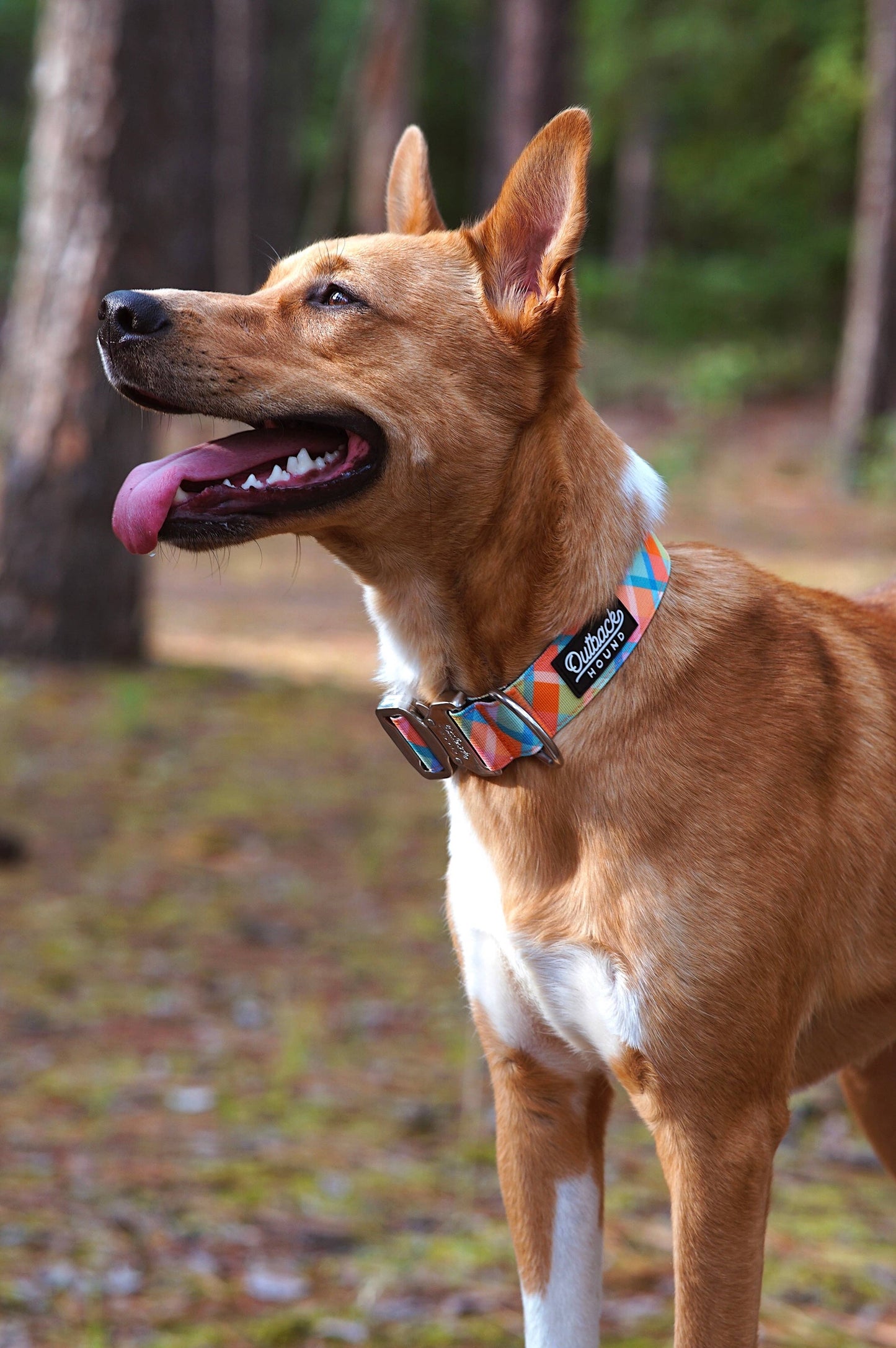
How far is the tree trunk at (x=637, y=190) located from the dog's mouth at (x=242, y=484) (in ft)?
85.9

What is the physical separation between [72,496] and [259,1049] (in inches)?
146

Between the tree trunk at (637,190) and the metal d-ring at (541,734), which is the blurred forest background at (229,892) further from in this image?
the tree trunk at (637,190)

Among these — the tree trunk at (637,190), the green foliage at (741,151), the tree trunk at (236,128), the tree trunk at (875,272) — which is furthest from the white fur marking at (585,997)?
the tree trunk at (637,190)

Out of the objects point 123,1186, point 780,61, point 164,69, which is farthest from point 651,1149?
point 780,61

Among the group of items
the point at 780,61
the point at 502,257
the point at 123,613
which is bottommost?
the point at 123,613

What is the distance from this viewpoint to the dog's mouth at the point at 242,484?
2.40 meters

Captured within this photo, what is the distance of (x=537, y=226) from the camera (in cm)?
254

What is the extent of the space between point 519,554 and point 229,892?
3.55m

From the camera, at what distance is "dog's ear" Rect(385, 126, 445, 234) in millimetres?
2924

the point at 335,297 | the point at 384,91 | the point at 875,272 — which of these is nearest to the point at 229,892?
the point at 335,297

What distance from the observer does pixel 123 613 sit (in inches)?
304

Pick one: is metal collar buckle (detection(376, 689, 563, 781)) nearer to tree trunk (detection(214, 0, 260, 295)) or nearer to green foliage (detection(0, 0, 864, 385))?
green foliage (detection(0, 0, 864, 385))

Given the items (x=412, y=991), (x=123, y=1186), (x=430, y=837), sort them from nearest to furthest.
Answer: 1. (x=123, y=1186)
2. (x=412, y=991)
3. (x=430, y=837)

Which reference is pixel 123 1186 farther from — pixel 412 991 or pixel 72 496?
pixel 72 496
